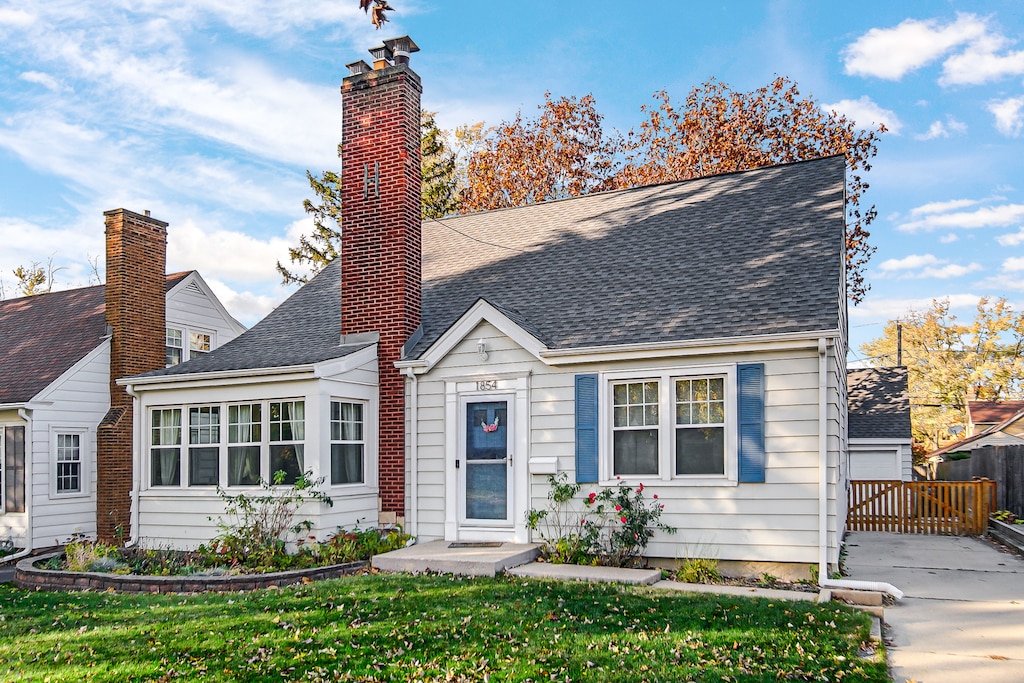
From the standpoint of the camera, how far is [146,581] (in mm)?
9797

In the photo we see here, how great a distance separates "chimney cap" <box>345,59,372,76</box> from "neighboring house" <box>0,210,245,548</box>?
6078 mm

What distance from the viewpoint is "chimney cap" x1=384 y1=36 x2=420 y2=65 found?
12727 millimetres

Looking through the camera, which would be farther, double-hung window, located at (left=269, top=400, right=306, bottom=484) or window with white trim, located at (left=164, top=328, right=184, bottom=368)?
window with white trim, located at (left=164, top=328, right=184, bottom=368)

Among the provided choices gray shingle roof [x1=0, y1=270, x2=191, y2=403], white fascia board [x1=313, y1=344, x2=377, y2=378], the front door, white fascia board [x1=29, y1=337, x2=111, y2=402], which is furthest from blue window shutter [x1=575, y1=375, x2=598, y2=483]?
gray shingle roof [x1=0, y1=270, x2=191, y2=403]

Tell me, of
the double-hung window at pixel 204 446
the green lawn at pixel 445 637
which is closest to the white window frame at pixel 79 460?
the double-hung window at pixel 204 446

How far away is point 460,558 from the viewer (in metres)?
9.52

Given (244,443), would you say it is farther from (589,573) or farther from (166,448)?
(589,573)

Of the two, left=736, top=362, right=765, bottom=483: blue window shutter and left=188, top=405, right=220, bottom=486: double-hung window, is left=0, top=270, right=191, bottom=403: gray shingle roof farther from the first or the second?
left=736, top=362, right=765, bottom=483: blue window shutter

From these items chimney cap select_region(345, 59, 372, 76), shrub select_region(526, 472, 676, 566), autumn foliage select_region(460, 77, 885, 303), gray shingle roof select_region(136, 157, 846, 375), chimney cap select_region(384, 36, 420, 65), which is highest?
autumn foliage select_region(460, 77, 885, 303)

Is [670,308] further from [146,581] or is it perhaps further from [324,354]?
[146,581]

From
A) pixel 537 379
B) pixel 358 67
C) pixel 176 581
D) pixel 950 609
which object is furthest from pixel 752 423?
pixel 358 67

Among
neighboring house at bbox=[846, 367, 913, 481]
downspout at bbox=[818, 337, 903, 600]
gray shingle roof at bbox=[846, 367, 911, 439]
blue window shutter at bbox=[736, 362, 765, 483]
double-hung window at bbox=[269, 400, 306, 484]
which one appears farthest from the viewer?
gray shingle roof at bbox=[846, 367, 911, 439]

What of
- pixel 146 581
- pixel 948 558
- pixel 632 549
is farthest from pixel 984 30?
pixel 146 581

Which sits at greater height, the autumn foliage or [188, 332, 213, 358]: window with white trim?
the autumn foliage
